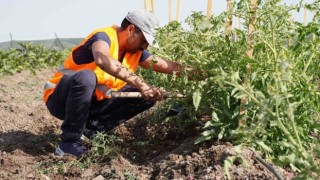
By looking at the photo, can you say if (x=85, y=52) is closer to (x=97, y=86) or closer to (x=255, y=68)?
(x=97, y=86)

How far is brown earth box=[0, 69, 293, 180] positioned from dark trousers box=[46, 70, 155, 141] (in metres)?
0.18

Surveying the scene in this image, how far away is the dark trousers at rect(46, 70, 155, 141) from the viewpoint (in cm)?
297

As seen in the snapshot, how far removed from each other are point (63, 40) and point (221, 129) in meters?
14.2

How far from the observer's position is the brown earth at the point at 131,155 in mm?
2314

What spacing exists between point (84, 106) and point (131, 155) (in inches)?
17.4

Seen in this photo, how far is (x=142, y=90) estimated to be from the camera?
113 inches

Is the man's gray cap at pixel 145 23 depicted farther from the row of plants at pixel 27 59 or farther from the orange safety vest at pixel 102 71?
the row of plants at pixel 27 59

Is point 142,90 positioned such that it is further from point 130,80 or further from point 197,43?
point 197,43

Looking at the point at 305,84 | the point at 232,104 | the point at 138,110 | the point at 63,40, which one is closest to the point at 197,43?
the point at 232,104

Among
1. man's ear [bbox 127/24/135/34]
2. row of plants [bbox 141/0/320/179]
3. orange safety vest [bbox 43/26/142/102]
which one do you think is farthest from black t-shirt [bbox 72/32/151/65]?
row of plants [bbox 141/0/320/179]

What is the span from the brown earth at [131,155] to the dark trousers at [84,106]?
18cm

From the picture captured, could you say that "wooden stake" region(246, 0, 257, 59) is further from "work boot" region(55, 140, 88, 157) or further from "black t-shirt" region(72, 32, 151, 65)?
"work boot" region(55, 140, 88, 157)

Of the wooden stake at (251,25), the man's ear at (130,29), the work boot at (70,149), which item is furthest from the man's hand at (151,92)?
the wooden stake at (251,25)

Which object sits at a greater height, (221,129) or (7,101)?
(221,129)
